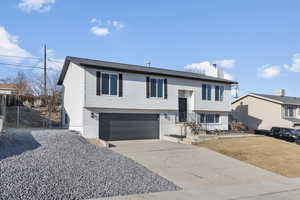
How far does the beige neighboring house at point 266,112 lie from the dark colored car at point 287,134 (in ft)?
17.9

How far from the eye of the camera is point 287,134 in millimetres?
23141

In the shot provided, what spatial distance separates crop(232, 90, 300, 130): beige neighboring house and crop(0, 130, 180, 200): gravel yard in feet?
81.5

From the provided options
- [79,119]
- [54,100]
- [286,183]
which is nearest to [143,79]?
[79,119]

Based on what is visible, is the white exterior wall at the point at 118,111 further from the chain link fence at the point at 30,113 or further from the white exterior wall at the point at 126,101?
the chain link fence at the point at 30,113

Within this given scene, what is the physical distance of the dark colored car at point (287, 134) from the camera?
2234cm

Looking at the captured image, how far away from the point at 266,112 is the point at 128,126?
20.3 m

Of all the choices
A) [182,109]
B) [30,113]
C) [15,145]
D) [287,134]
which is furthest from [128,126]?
[287,134]

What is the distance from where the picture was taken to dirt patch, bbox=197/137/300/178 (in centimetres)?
1174

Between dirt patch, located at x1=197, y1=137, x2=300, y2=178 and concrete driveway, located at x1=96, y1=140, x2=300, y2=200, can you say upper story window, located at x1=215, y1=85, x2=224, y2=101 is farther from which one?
concrete driveway, located at x1=96, y1=140, x2=300, y2=200

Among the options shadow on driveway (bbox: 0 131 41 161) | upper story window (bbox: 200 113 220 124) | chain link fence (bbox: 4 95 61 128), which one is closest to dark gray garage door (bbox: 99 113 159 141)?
Answer: upper story window (bbox: 200 113 220 124)

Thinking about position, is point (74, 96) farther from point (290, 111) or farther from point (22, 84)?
point (290, 111)

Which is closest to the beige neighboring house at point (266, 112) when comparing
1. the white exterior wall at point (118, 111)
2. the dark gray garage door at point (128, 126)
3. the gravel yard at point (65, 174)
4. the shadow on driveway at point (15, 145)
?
the white exterior wall at point (118, 111)

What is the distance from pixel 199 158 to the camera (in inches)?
502

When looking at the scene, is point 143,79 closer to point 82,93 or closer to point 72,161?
point 82,93
